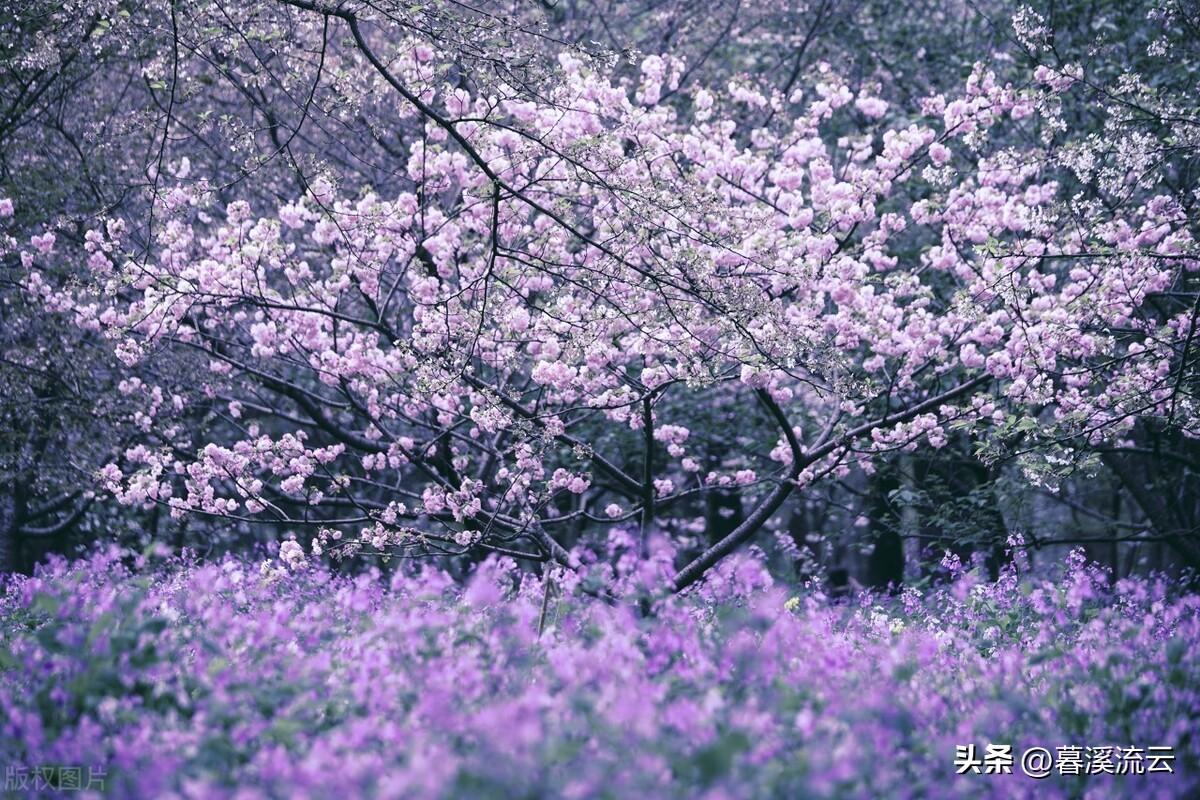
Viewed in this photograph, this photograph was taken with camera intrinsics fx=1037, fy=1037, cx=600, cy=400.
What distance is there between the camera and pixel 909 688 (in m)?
4.54

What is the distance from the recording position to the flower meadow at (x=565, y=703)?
3.12 m

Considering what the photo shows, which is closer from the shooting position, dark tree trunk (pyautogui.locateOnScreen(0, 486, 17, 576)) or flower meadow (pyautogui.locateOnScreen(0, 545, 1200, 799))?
flower meadow (pyautogui.locateOnScreen(0, 545, 1200, 799))

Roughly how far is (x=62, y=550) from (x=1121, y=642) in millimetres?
16445

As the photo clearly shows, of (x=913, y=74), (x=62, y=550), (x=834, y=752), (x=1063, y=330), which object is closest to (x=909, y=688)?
(x=834, y=752)

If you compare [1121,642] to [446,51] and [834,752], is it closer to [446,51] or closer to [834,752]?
[834,752]

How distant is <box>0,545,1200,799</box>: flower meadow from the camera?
3.12 metres

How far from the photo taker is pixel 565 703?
356 centimetres

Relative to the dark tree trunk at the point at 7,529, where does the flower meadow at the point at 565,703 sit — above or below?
below

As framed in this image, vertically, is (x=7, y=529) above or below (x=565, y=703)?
above

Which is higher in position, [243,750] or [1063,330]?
[1063,330]

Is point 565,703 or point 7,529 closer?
point 565,703

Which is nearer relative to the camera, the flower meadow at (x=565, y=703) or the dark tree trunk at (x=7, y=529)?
the flower meadow at (x=565, y=703)

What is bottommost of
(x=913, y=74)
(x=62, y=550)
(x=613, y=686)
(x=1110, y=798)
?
(x=1110, y=798)

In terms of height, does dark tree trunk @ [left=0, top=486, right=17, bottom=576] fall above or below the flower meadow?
above
